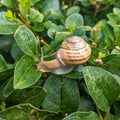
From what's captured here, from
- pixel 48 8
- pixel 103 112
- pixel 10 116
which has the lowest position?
pixel 103 112

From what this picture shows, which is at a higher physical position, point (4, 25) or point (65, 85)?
point (4, 25)

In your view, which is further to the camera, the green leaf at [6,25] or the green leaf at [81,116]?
the green leaf at [6,25]

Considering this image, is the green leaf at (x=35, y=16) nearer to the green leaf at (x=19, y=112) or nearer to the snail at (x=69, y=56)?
the snail at (x=69, y=56)

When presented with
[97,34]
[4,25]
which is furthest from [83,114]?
[4,25]

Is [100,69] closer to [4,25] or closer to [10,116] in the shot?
[10,116]

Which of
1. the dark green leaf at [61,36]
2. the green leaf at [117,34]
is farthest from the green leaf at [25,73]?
the green leaf at [117,34]

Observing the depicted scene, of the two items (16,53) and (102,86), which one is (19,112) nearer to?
(102,86)

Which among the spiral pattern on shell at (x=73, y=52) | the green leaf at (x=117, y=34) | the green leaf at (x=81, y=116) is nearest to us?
the green leaf at (x=81, y=116)

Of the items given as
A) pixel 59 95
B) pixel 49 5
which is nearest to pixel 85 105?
pixel 59 95
